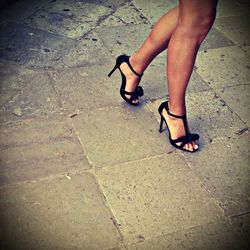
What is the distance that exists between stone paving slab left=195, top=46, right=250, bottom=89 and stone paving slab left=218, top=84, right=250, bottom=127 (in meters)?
0.06

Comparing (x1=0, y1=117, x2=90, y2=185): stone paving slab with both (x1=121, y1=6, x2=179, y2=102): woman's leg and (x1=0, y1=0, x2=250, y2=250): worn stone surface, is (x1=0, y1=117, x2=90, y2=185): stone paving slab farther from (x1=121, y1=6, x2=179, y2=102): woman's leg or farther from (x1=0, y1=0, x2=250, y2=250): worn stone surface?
(x1=121, y1=6, x2=179, y2=102): woman's leg

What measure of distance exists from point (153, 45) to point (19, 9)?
164 cm

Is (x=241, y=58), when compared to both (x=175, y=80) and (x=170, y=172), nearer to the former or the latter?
(x=175, y=80)

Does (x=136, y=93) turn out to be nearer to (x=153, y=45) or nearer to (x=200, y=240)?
(x=153, y=45)

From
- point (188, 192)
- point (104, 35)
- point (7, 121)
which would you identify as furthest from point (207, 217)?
point (104, 35)

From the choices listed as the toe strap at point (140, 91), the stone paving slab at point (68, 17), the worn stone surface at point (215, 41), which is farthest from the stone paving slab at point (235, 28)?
the toe strap at point (140, 91)

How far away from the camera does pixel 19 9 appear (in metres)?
3.01

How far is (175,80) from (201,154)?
45 centimetres

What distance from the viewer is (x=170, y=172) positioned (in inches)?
69.2

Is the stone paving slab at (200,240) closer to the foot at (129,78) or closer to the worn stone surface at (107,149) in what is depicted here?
the worn stone surface at (107,149)

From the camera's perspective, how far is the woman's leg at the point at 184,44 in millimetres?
1538

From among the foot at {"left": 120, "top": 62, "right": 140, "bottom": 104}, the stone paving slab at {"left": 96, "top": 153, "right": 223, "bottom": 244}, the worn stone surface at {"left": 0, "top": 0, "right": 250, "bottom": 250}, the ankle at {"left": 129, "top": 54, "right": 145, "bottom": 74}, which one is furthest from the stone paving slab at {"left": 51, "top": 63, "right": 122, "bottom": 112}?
the stone paving slab at {"left": 96, "top": 153, "right": 223, "bottom": 244}

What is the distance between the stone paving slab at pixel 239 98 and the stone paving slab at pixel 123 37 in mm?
794

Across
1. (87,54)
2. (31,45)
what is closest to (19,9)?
(31,45)
